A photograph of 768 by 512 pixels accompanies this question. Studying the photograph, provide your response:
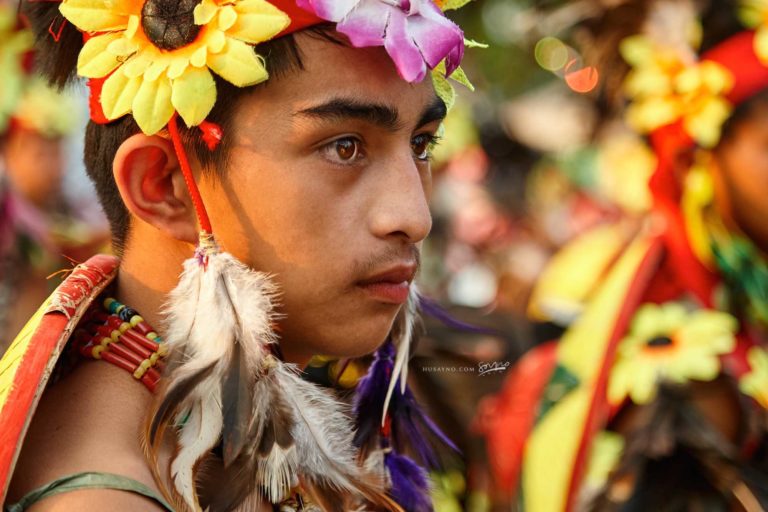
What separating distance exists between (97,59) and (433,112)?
0.64 meters

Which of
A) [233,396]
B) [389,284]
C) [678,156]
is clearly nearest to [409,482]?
[389,284]

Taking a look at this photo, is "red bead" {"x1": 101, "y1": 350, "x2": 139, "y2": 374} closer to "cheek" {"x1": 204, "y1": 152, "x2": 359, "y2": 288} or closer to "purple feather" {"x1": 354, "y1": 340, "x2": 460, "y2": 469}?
"cheek" {"x1": 204, "y1": 152, "x2": 359, "y2": 288}

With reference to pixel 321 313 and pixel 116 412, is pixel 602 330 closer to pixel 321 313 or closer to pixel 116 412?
pixel 321 313

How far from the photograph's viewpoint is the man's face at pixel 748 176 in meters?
4.32

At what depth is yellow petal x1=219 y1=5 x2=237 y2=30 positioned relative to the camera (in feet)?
6.17

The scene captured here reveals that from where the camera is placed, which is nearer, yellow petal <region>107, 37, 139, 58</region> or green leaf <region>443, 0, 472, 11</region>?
yellow petal <region>107, 37, 139, 58</region>

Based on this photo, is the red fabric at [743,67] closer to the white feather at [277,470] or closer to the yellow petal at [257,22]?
the yellow petal at [257,22]

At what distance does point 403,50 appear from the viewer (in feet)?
6.33

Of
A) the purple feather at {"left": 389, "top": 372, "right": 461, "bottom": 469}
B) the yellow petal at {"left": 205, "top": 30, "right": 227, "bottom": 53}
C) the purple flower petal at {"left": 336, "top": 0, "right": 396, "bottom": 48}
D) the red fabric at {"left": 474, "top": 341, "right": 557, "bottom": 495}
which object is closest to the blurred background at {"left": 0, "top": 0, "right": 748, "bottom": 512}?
the red fabric at {"left": 474, "top": 341, "right": 557, "bottom": 495}

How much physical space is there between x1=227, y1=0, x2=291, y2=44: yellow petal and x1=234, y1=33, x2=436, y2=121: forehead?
60 mm

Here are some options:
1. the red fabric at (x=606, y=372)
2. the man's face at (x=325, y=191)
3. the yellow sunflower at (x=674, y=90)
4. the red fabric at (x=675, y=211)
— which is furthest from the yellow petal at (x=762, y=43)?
the man's face at (x=325, y=191)

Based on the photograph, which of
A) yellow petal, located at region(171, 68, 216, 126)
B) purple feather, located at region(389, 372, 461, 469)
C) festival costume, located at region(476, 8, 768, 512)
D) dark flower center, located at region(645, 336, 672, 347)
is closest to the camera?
yellow petal, located at region(171, 68, 216, 126)

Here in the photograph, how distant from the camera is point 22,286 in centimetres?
536

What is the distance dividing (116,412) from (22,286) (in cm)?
381
